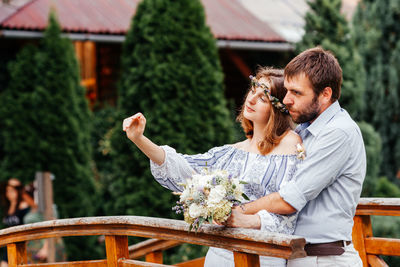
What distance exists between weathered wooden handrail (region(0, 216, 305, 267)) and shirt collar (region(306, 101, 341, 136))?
2.02 ft

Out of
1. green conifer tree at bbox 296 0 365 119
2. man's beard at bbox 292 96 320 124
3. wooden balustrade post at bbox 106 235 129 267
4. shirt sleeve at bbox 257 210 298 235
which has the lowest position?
wooden balustrade post at bbox 106 235 129 267

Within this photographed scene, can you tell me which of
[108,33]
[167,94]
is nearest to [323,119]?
[167,94]

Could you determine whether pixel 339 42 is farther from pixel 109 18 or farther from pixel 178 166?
pixel 178 166

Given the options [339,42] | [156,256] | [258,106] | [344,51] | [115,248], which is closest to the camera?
[258,106]

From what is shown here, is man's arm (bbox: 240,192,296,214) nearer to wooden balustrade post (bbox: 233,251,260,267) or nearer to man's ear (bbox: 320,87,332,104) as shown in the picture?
wooden balustrade post (bbox: 233,251,260,267)

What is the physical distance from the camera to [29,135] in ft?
25.8

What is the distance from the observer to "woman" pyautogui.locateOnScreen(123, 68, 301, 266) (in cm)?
277

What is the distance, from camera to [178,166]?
118 inches

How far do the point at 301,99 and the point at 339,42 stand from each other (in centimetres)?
549

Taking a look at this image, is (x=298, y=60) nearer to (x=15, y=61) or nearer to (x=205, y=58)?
(x=205, y=58)

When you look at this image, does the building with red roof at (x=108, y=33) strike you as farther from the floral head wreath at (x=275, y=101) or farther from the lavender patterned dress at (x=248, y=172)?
the floral head wreath at (x=275, y=101)

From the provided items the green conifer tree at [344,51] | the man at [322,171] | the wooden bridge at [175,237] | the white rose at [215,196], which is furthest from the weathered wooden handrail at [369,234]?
the green conifer tree at [344,51]

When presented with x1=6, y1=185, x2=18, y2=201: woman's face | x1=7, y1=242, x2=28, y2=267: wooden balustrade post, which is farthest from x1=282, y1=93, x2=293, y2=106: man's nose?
x1=6, y1=185, x2=18, y2=201: woman's face

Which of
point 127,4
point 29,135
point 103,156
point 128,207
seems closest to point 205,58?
point 128,207
